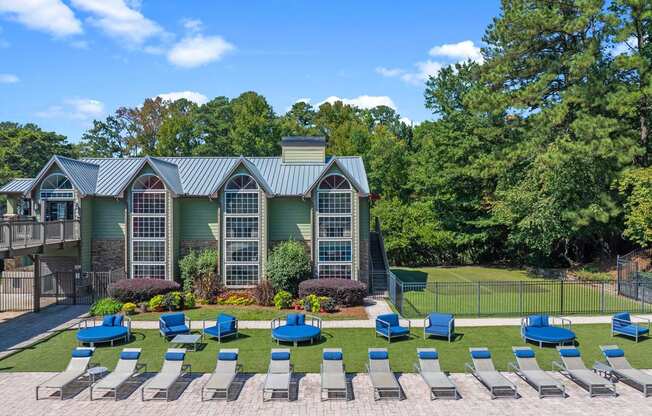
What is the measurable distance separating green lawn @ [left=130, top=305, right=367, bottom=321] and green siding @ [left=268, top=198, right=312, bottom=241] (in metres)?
5.25

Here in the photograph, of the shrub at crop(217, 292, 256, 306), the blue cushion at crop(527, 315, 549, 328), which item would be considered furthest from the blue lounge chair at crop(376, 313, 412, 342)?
the shrub at crop(217, 292, 256, 306)

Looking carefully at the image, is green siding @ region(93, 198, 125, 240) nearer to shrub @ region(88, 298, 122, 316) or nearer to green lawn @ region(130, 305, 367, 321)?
shrub @ region(88, 298, 122, 316)

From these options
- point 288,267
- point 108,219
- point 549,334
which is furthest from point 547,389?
point 108,219

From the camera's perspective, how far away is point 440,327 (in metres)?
18.6

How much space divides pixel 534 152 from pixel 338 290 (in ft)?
60.3

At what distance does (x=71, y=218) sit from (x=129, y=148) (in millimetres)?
50204

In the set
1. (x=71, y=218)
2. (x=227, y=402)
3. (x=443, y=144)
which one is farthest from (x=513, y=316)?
(x=71, y=218)

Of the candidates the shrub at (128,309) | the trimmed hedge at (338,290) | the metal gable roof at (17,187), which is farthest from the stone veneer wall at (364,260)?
the metal gable roof at (17,187)

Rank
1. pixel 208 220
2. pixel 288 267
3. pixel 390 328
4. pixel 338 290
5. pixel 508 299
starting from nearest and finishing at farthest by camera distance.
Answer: pixel 390 328 < pixel 338 290 < pixel 288 267 < pixel 508 299 < pixel 208 220

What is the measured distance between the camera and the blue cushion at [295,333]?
1758cm

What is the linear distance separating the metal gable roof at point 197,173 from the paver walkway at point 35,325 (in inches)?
273

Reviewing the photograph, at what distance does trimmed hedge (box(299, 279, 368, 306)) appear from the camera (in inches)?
950

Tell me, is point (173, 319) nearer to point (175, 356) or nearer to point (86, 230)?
point (175, 356)

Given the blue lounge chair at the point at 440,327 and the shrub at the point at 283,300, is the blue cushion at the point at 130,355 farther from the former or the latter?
the blue lounge chair at the point at 440,327
